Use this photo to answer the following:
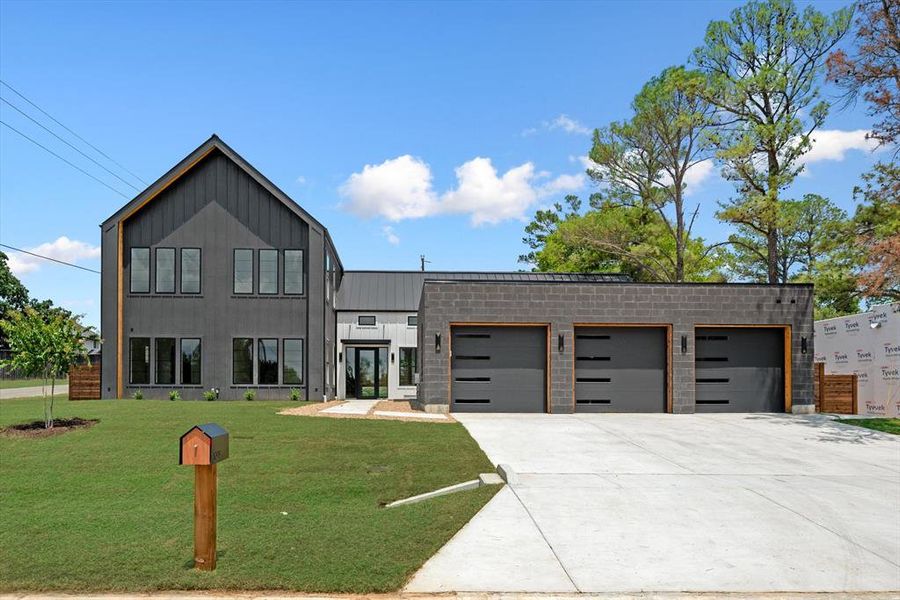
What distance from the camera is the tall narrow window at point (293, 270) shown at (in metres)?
24.1

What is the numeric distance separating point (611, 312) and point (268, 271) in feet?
41.3

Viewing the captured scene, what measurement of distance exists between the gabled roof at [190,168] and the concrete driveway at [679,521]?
14139 millimetres

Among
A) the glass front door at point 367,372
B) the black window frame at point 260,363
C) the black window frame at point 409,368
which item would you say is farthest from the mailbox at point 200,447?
the glass front door at point 367,372

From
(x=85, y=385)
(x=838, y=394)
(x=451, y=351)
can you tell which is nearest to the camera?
(x=451, y=351)

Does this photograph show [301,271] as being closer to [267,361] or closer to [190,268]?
[267,361]

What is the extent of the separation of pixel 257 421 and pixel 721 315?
13319mm

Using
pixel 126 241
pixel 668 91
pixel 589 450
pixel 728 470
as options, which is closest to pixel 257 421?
pixel 589 450

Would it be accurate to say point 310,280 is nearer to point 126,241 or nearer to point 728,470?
point 126,241

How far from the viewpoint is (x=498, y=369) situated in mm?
19078

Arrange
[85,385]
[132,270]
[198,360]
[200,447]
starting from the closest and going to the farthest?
1. [200,447]
2. [85,385]
3. [198,360]
4. [132,270]

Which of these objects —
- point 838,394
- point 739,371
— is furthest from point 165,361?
point 838,394

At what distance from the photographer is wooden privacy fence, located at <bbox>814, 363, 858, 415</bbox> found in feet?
66.6

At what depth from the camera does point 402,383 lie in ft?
88.4

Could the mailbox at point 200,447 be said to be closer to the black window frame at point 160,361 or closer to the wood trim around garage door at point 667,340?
the wood trim around garage door at point 667,340
